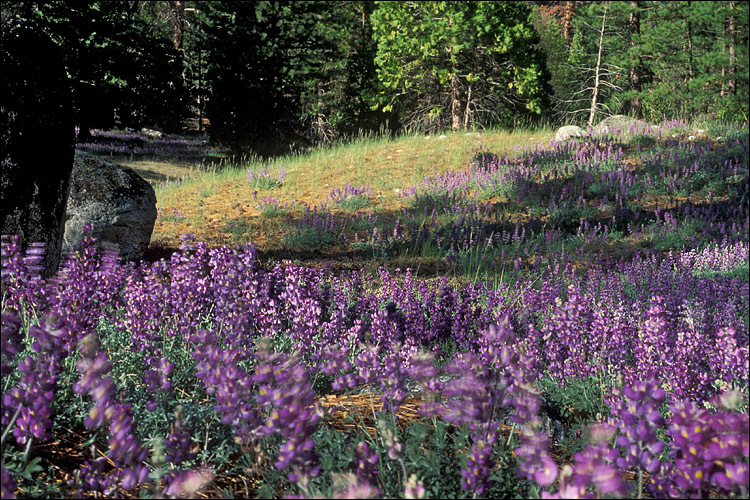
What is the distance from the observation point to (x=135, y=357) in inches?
123

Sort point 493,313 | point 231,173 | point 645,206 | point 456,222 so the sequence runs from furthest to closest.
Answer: point 231,173, point 645,206, point 456,222, point 493,313

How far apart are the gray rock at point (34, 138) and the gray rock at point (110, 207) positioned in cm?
160

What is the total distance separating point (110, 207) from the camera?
21.7ft

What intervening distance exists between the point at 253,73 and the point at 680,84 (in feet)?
60.3

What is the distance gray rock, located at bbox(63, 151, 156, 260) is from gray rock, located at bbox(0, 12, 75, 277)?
5.25 feet

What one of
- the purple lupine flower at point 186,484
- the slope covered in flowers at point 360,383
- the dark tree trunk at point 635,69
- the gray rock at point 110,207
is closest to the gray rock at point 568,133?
the slope covered in flowers at point 360,383

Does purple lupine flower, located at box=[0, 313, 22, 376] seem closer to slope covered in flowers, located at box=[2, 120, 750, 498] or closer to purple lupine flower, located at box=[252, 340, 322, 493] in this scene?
slope covered in flowers, located at box=[2, 120, 750, 498]

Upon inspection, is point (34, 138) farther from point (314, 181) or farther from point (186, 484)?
point (314, 181)

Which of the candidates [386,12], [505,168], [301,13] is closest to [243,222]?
[505,168]

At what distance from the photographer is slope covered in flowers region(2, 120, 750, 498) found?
69.3 inches

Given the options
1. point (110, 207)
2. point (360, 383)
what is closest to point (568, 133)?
point (110, 207)

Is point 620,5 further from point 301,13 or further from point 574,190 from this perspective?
point 574,190

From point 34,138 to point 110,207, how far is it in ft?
6.69

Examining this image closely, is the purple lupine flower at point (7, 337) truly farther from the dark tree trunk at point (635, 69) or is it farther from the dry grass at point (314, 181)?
the dark tree trunk at point (635, 69)
